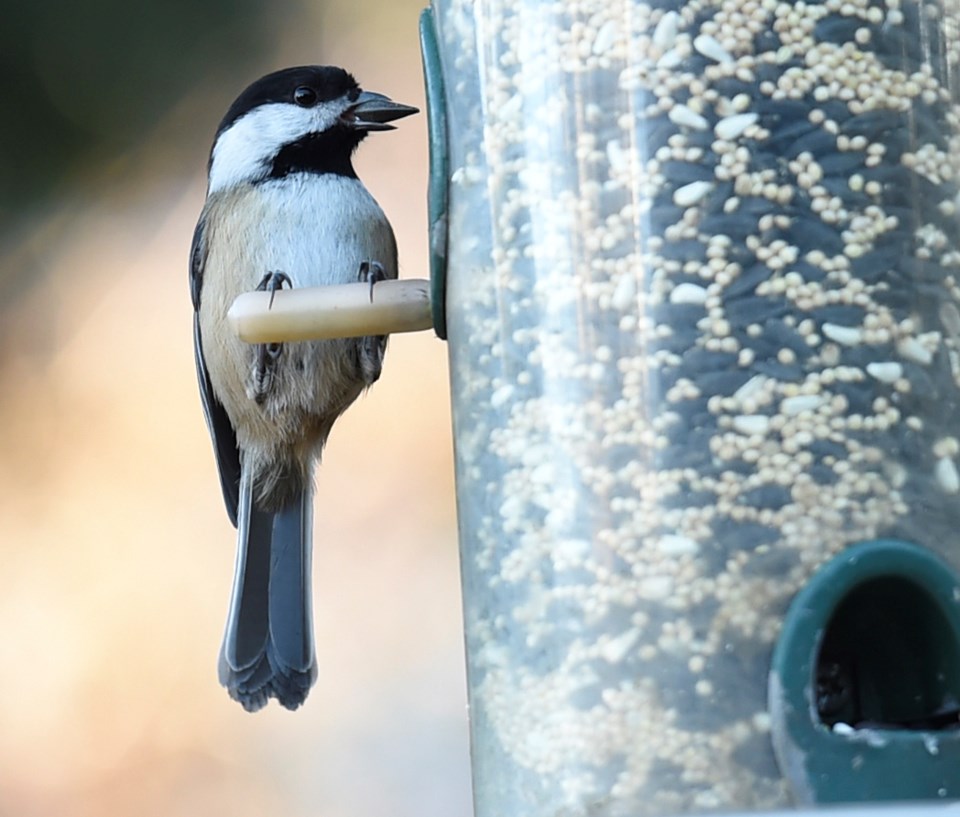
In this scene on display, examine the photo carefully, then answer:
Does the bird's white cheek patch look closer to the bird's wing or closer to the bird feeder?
the bird's wing

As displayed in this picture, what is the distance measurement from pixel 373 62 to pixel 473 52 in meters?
2.44

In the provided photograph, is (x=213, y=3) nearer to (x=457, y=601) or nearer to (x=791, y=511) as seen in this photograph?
(x=457, y=601)

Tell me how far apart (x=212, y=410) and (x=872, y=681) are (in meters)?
1.54

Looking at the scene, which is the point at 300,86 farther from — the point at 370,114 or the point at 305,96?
the point at 370,114

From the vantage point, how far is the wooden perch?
1.85 m

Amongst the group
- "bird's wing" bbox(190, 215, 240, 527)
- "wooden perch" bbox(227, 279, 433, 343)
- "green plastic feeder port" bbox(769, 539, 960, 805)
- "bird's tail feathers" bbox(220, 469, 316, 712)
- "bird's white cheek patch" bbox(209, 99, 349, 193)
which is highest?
"bird's white cheek patch" bbox(209, 99, 349, 193)

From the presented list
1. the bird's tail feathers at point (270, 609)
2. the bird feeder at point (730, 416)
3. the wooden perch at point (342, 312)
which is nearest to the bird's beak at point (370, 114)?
the bird's tail feathers at point (270, 609)

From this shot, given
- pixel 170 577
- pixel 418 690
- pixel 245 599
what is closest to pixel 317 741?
pixel 418 690

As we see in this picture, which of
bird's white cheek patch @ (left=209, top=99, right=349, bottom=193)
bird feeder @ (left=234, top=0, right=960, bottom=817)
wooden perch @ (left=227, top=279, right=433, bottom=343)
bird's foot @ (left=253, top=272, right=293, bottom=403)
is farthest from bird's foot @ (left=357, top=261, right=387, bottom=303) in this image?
bird feeder @ (left=234, top=0, right=960, bottom=817)

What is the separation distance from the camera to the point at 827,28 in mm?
1541

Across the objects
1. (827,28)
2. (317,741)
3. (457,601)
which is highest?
(827,28)

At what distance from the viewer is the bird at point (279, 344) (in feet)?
8.46

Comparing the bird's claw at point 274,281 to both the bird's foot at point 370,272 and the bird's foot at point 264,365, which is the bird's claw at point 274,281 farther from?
the bird's foot at point 370,272

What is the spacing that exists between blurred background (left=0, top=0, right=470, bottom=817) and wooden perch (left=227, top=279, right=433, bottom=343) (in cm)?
217
